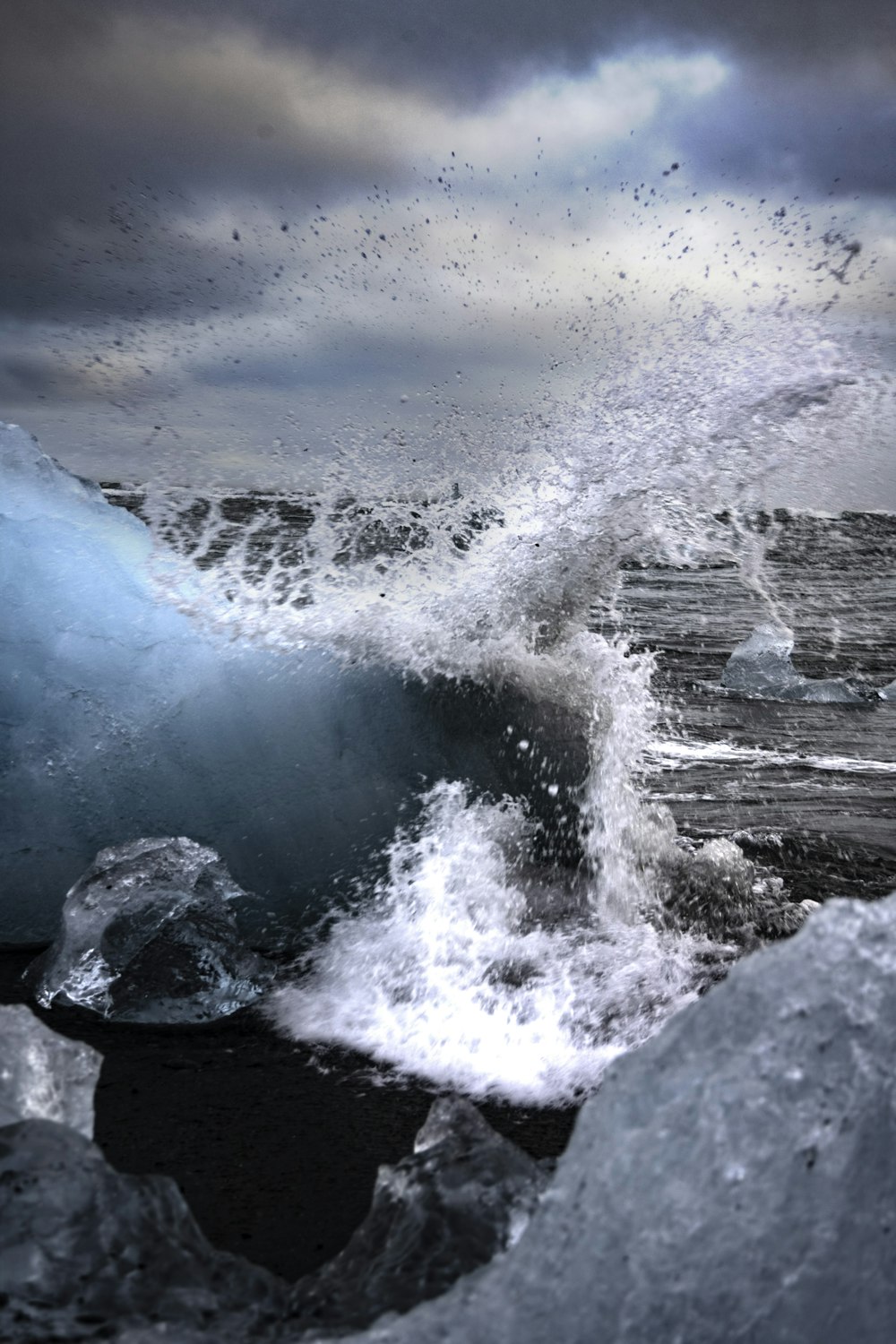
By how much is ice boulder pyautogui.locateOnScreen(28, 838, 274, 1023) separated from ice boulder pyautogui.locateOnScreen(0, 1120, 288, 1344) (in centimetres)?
121

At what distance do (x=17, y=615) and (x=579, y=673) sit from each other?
204cm

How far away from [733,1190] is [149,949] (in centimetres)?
186

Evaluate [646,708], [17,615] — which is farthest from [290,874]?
[646,708]

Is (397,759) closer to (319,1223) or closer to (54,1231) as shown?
(319,1223)

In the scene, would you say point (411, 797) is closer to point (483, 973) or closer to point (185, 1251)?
point (483, 973)

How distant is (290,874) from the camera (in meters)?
3.21

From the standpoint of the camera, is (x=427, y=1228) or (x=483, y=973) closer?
(x=427, y=1228)

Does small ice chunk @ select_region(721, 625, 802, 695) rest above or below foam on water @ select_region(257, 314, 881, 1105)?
below

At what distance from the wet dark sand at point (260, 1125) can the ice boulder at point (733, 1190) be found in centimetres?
66

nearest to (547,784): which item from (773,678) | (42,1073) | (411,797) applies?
(411,797)

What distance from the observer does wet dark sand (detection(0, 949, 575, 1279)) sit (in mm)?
1798

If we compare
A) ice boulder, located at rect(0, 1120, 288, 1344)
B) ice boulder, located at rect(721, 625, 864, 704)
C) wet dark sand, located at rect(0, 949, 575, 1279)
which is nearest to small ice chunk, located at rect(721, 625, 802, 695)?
ice boulder, located at rect(721, 625, 864, 704)

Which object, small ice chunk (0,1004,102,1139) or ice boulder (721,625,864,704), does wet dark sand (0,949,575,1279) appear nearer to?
small ice chunk (0,1004,102,1139)

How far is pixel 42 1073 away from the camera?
1.63m
